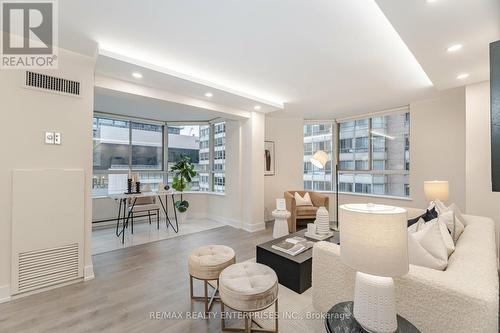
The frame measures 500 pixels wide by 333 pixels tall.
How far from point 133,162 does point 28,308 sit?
3.84 m

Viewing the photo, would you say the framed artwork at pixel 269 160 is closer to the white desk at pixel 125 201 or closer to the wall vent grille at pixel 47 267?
the white desk at pixel 125 201

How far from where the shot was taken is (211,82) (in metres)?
3.31

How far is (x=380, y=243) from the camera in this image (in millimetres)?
1026

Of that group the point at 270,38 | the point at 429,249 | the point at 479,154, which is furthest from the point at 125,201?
the point at 479,154

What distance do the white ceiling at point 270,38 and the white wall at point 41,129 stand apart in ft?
Answer: 1.20

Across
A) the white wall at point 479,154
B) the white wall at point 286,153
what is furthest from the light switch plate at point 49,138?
the white wall at point 479,154

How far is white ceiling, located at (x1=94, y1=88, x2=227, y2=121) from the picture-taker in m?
3.38

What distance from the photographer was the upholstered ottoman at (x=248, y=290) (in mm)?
1498

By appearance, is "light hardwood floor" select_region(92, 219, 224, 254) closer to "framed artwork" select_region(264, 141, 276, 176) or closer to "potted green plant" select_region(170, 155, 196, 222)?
"potted green plant" select_region(170, 155, 196, 222)

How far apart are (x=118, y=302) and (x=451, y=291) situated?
2.59 meters

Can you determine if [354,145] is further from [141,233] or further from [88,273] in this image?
[88,273]

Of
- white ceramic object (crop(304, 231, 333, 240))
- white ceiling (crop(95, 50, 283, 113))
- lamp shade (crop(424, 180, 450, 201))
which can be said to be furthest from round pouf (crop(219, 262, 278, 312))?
lamp shade (crop(424, 180, 450, 201))

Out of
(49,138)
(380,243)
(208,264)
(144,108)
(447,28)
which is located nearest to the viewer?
(380,243)

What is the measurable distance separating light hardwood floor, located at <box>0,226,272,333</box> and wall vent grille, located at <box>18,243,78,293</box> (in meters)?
0.12
